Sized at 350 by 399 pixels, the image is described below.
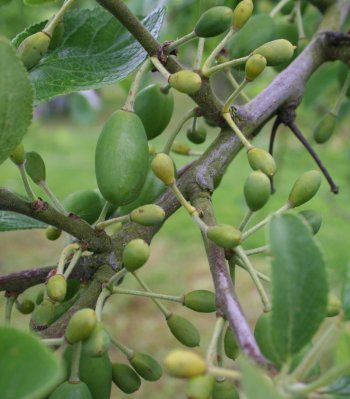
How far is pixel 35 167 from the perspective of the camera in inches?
29.5

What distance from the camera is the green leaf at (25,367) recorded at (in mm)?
404

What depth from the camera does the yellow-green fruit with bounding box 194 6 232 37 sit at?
673mm

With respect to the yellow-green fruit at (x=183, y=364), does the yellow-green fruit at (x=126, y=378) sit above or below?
below

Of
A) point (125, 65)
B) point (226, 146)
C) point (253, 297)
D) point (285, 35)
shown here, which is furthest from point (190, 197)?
point (253, 297)

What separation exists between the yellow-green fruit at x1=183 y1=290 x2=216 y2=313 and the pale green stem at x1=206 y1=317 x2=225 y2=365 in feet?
0.31

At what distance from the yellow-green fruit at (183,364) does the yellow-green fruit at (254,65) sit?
31 centimetres

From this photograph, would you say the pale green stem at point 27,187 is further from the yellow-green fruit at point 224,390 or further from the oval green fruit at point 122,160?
the yellow-green fruit at point 224,390

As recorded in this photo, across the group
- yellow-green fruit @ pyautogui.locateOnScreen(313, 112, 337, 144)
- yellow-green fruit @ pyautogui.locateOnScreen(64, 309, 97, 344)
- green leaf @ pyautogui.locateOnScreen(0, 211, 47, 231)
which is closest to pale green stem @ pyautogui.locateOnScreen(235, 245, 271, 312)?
yellow-green fruit @ pyautogui.locateOnScreen(64, 309, 97, 344)

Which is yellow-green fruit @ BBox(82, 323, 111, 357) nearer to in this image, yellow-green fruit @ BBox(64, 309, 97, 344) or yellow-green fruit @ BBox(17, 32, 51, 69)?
yellow-green fruit @ BBox(64, 309, 97, 344)

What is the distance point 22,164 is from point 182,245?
178 inches

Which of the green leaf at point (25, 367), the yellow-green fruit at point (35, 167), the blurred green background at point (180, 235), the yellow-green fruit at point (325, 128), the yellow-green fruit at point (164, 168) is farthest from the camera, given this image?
the blurred green background at point (180, 235)

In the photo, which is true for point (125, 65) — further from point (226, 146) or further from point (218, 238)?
point (218, 238)

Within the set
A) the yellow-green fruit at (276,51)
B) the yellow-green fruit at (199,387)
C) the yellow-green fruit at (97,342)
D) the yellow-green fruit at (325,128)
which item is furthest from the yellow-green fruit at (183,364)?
the yellow-green fruit at (325,128)

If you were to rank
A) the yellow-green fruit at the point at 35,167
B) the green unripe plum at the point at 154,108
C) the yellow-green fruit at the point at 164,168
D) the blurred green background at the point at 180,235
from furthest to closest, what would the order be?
the blurred green background at the point at 180,235, the green unripe plum at the point at 154,108, the yellow-green fruit at the point at 35,167, the yellow-green fruit at the point at 164,168
